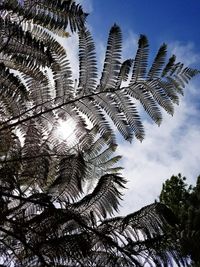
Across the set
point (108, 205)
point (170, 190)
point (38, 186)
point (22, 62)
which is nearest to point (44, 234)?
point (108, 205)

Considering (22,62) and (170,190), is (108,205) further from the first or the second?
(170,190)

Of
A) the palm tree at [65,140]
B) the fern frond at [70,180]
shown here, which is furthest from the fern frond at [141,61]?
the fern frond at [70,180]

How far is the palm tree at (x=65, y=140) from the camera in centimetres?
217

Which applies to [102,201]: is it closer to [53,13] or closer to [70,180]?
[70,180]

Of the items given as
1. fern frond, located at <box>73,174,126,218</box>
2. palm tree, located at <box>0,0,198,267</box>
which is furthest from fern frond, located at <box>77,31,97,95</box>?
fern frond, located at <box>73,174,126,218</box>

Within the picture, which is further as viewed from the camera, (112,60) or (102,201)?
(112,60)

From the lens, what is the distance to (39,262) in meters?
2.18

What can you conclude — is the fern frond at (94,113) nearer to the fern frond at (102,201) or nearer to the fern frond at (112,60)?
the fern frond at (112,60)

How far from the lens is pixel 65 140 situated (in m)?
2.92

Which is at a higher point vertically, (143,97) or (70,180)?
(143,97)

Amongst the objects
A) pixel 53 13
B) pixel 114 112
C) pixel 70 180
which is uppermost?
pixel 53 13

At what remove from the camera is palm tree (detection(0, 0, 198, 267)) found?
217 cm

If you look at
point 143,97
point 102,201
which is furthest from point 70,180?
point 143,97

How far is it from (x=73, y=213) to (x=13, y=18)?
1.26 metres
